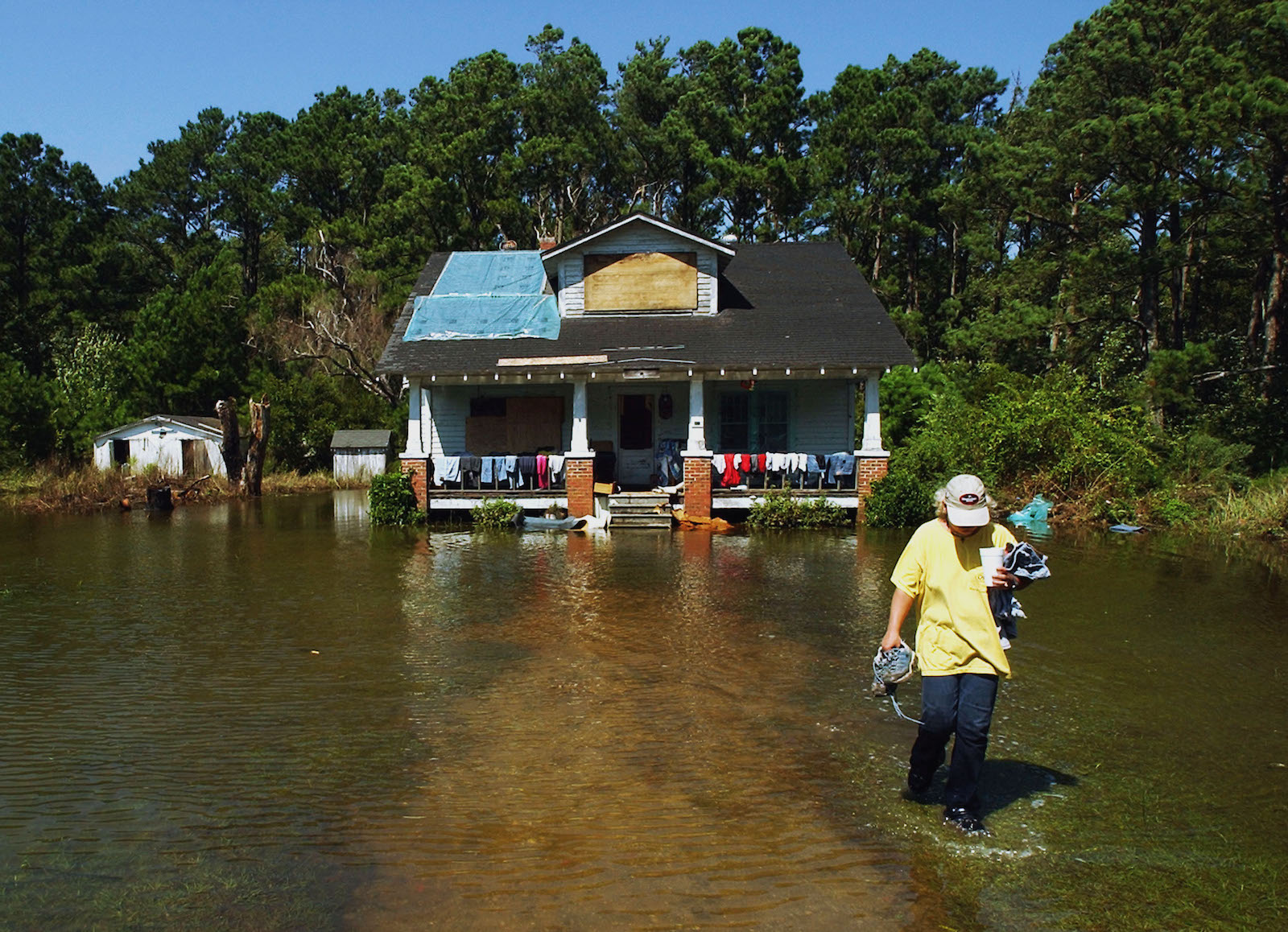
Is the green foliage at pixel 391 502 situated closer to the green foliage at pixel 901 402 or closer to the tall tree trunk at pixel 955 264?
the green foliage at pixel 901 402

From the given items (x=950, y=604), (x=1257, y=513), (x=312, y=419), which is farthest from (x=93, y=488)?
(x=1257, y=513)

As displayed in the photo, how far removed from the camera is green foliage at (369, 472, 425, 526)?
19078mm

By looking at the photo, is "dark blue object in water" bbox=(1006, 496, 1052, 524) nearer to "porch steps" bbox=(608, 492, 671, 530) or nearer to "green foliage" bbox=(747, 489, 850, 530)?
"green foliage" bbox=(747, 489, 850, 530)

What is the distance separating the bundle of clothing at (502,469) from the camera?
64.1 feet

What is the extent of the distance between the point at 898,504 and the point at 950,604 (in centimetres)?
1347

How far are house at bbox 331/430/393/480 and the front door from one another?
12626mm

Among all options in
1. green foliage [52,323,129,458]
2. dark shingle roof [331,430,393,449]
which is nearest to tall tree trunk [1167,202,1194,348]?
dark shingle roof [331,430,393,449]

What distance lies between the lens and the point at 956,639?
5395 millimetres

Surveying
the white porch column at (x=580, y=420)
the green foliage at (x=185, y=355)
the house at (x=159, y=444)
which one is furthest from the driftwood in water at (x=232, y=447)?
the white porch column at (x=580, y=420)

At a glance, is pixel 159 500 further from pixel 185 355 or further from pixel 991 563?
pixel 991 563

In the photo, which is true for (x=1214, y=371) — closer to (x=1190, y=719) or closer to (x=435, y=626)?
(x=1190, y=719)

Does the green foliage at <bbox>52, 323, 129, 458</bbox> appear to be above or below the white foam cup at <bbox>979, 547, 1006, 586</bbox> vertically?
above

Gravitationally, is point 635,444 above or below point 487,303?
below

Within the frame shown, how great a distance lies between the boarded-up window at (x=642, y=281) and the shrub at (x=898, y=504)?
5.55 metres
